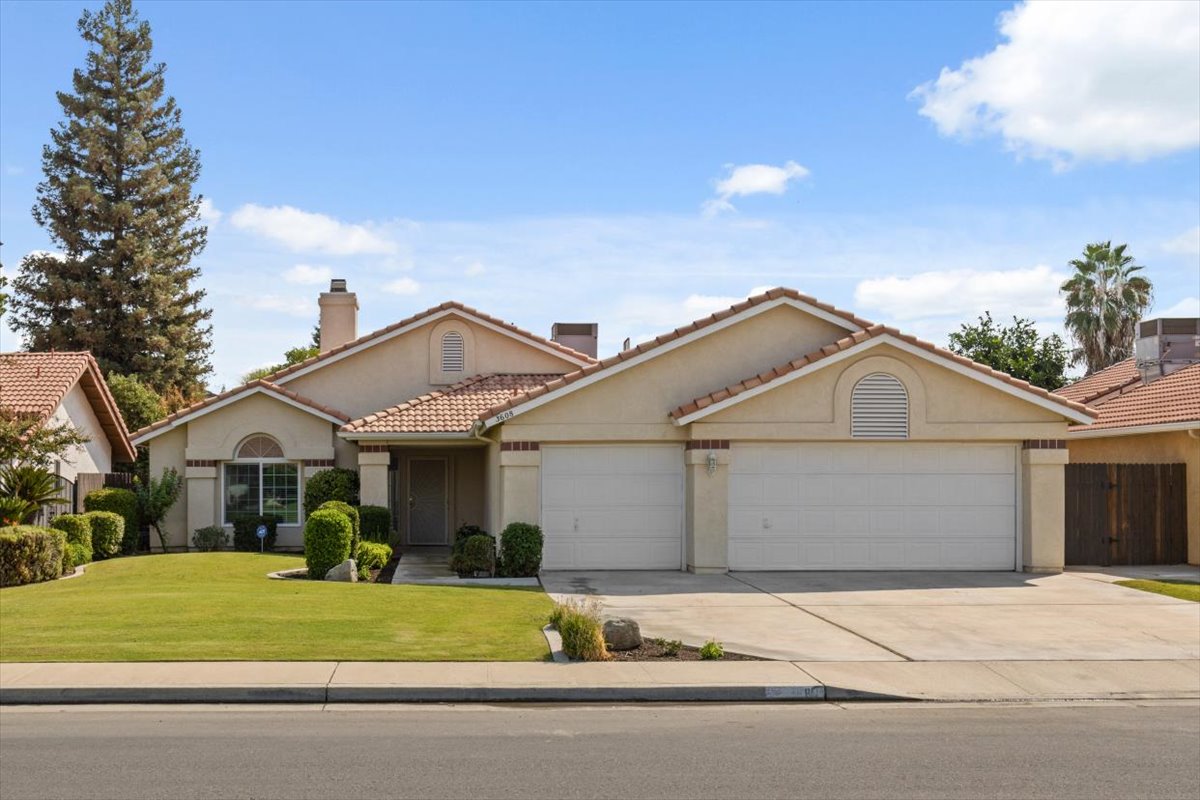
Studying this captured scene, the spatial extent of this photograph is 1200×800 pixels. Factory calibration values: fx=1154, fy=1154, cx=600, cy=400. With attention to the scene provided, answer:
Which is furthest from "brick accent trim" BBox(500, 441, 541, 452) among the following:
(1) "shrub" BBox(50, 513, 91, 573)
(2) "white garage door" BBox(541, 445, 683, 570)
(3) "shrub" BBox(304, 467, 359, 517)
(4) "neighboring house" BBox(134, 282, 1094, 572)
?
(1) "shrub" BBox(50, 513, 91, 573)

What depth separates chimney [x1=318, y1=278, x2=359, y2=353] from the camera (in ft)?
103

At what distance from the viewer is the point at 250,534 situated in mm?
26391

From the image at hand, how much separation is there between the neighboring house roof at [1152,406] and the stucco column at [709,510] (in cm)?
829

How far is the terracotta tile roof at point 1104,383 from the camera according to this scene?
28.0 meters

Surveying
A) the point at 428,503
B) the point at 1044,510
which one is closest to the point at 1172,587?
the point at 1044,510

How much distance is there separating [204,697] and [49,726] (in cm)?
144

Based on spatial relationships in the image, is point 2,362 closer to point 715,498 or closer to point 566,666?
point 715,498

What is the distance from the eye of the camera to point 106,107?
48.6 m

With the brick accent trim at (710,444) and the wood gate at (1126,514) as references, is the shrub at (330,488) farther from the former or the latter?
the wood gate at (1126,514)

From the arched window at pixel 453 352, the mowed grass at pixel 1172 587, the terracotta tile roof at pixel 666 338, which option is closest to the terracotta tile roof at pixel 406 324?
the arched window at pixel 453 352

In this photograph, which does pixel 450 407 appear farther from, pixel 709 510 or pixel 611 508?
pixel 709 510

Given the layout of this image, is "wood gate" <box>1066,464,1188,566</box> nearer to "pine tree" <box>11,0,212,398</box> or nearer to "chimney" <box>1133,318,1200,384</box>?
"chimney" <box>1133,318,1200,384</box>

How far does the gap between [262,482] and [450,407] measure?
16.6 feet

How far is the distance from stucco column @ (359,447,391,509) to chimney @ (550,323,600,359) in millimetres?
8319
